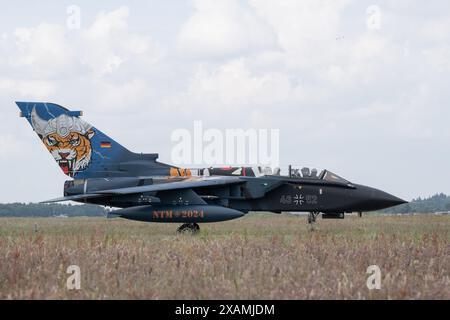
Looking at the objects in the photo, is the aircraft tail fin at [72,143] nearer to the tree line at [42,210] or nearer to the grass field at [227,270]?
the grass field at [227,270]

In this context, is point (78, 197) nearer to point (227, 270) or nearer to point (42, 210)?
point (227, 270)

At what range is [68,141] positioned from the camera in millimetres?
25094

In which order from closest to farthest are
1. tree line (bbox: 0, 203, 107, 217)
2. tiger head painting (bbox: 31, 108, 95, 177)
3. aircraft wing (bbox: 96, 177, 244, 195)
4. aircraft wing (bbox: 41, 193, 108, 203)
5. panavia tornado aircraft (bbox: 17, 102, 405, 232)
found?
aircraft wing (bbox: 96, 177, 244, 195) → panavia tornado aircraft (bbox: 17, 102, 405, 232) → aircraft wing (bbox: 41, 193, 108, 203) → tiger head painting (bbox: 31, 108, 95, 177) → tree line (bbox: 0, 203, 107, 217)

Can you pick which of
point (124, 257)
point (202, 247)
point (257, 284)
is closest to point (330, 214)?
point (202, 247)

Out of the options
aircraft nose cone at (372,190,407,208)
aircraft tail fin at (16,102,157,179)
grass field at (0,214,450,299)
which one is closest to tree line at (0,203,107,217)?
aircraft tail fin at (16,102,157,179)

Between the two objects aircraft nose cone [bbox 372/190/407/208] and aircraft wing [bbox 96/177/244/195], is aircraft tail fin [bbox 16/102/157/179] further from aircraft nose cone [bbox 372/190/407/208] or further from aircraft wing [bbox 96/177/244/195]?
aircraft nose cone [bbox 372/190/407/208]

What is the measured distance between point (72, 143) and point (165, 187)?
4.12 meters

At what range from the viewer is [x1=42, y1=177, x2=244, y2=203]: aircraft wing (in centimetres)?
2280

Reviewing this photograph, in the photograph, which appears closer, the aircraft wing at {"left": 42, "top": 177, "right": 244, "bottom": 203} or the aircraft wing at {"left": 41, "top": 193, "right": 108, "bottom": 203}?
the aircraft wing at {"left": 42, "top": 177, "right": 244, "bottom": 203}

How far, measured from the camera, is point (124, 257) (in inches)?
476

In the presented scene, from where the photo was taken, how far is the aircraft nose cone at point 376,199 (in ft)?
77.2

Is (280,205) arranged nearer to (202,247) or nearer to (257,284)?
(202,247)

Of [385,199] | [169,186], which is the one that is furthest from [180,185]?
[385,199]

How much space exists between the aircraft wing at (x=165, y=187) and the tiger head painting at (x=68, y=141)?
5.04 ft
